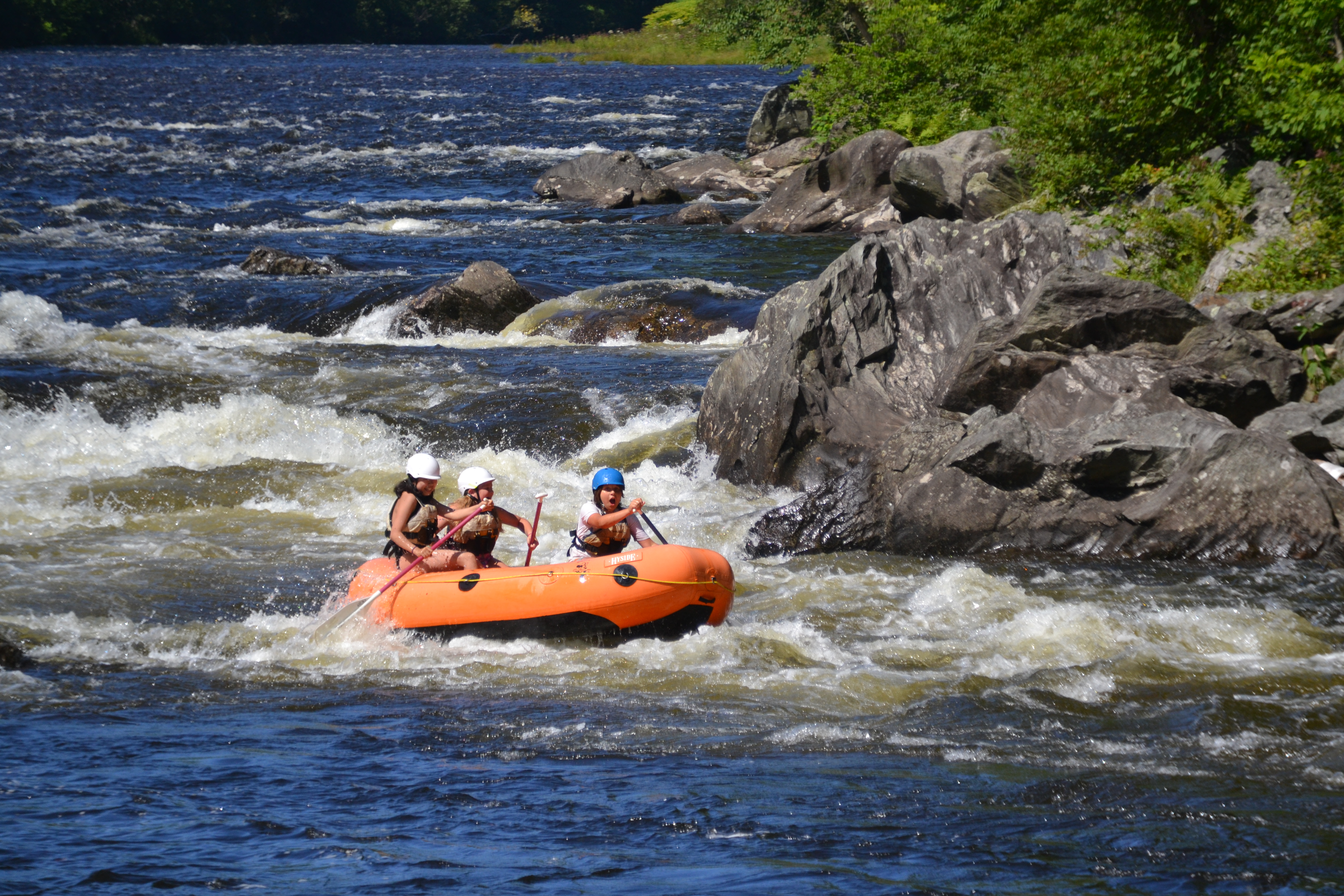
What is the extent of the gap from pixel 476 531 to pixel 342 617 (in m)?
1.10

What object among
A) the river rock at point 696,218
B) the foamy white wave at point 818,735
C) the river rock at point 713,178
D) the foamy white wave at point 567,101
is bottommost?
the foamy white wave at point 818,735

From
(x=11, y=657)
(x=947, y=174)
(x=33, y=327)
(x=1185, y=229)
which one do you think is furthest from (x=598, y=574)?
(x=947, y=174)

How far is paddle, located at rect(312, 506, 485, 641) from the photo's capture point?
26.6ft

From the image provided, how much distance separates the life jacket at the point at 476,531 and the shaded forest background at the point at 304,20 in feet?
289

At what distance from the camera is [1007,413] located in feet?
35.3

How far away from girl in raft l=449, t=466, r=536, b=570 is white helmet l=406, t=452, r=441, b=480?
0.76 ft

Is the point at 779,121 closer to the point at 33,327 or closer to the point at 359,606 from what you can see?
the point at 33,327

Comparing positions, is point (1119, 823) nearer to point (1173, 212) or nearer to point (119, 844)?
point (119, 844)

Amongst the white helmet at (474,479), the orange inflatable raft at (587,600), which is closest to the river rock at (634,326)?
the white helmet at (474,479)

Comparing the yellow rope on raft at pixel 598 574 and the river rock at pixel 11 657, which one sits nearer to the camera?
the river rock at pixel 11 657

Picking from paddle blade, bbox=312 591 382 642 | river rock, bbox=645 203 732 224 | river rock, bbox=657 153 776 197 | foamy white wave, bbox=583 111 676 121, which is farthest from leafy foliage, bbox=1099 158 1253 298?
foamy white wave, bbox=583 111 676 121

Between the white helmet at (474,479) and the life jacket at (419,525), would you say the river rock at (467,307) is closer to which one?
→ the life jacket at (419,525)

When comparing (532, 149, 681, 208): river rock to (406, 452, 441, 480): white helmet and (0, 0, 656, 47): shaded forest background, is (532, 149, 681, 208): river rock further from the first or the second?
(0, 0, 656, 47): shaded forest background

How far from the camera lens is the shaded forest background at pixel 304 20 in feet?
280
